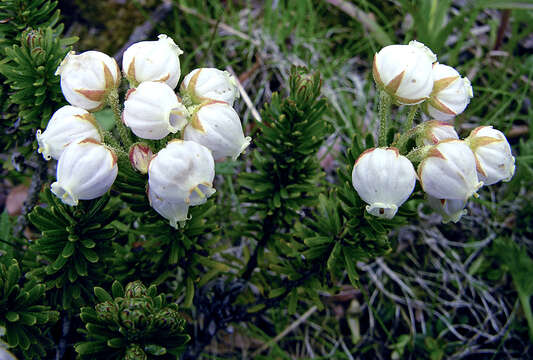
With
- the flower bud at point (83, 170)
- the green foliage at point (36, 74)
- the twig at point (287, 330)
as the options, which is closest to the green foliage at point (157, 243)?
the flower bud at point (83, 170)

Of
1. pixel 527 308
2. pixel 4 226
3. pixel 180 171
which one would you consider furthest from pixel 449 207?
pixel 4 226

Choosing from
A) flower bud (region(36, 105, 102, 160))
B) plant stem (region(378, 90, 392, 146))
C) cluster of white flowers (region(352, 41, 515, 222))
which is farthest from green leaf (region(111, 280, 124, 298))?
plant stem (region(378, 90, 392, 146))

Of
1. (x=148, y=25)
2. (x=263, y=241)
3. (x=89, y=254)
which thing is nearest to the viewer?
(x=89, y=254)

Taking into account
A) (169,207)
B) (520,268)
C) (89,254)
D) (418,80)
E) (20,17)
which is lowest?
(520,268)

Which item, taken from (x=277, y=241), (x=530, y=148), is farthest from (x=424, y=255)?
(x=277, y=241)

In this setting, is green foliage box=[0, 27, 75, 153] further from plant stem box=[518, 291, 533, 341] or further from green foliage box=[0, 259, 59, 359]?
plant stem box=[518, 291, 533, 341]

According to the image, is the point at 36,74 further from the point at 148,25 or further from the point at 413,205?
the point at 413,205

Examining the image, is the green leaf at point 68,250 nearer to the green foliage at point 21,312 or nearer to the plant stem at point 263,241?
the green foliage at point 21,312
